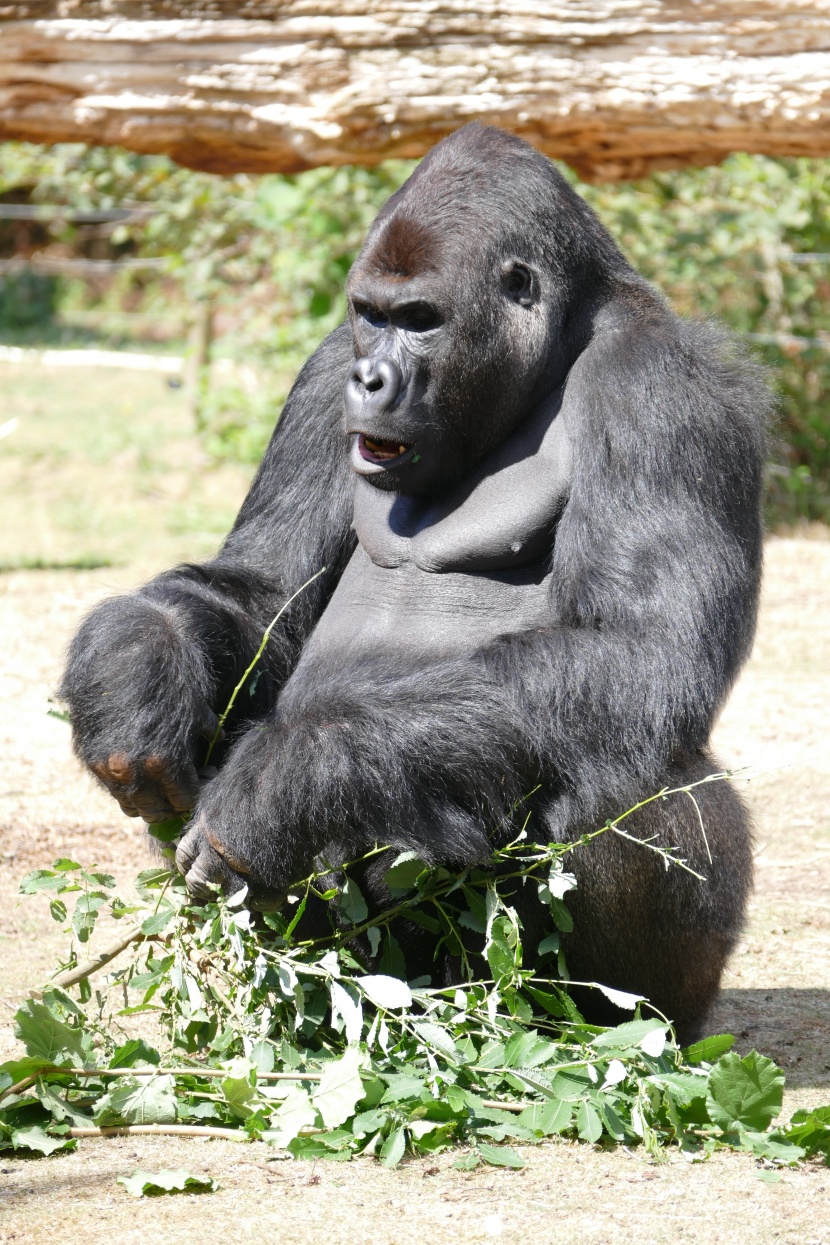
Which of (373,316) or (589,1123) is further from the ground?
(373,316)

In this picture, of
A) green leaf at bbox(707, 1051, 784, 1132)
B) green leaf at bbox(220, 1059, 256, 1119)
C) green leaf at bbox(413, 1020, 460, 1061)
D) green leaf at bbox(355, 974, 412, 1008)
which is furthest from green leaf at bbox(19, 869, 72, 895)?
green leaf at bbox(707, 1051, 784, 1132)

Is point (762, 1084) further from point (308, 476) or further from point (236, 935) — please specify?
point (308, 476)

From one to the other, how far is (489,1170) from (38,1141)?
2.74ft

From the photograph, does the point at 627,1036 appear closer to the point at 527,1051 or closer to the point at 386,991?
the point at 527,1051

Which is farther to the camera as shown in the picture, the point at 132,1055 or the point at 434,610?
the point at 434,610

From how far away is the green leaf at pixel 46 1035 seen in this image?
299cm

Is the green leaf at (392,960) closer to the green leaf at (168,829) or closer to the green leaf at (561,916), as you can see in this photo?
the green leaf at (561,916)

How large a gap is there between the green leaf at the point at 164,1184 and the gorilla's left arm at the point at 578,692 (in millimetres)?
607

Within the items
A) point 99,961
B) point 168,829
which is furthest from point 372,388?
point 99,961

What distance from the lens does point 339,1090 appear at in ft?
9.36

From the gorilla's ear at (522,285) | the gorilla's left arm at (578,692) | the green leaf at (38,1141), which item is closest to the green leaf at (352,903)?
the gorilla's left arm at (578,692)

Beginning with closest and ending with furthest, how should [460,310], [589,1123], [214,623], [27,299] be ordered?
[589,1123] < [460,310] < [214,623] < [27,299]

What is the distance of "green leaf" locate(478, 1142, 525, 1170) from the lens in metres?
2.76

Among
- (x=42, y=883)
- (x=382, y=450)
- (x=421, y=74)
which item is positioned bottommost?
(x=42, y=883)
